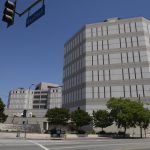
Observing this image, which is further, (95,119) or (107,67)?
(107,67)

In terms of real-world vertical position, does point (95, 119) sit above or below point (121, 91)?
below

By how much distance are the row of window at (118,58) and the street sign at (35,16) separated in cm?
7003

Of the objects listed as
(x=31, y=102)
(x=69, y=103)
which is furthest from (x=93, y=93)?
(x=31, y=102)

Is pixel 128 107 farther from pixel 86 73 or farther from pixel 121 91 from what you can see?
pixel 86 73

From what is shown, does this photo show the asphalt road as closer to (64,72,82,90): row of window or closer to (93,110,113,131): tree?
(93,110,113,131): tree

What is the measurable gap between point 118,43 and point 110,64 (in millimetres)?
7519

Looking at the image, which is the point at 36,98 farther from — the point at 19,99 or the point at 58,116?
the point at 58,116

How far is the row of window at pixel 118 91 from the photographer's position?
78750mm

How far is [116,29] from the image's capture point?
88250 mm

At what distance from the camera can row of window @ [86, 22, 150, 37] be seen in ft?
282

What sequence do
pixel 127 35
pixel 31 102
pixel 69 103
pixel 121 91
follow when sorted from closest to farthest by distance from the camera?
pixel 121 91, pixel 127 35, pixel 69 103, pixel 31 102

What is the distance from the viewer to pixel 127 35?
86312 millimetres

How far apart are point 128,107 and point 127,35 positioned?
33524mm

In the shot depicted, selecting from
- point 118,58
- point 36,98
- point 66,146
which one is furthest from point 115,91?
point 36,98
